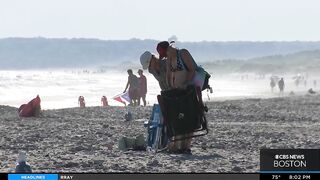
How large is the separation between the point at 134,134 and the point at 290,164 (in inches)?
221

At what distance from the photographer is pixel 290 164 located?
24.6ft

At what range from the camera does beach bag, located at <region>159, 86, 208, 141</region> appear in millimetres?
9641

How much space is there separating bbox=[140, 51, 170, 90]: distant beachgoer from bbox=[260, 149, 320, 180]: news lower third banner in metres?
2.41

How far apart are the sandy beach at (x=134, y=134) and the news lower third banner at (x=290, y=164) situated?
81 centimetres

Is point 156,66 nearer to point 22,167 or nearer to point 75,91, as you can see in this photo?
point 22,167

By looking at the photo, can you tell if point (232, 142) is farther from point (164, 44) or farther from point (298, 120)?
point (298, 120)

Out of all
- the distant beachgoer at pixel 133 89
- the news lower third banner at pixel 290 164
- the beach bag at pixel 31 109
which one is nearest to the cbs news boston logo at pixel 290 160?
the news lower third banner at pixel 290 164

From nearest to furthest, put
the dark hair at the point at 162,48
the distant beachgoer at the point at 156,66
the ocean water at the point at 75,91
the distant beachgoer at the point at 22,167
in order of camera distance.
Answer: the distant beachgoer at the point at 22,167, the dark hair at the point at 162,48, the distant beachgoer at the point at 156,66, the ocean water at the point at 75,91

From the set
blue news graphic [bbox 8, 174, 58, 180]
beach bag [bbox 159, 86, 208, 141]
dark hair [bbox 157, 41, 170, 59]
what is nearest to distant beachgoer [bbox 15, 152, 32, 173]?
blue news graphic [bbox 8, 174, 58, 180]

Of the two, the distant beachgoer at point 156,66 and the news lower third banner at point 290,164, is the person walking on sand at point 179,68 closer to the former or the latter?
the distant beachgoer at point 156,66

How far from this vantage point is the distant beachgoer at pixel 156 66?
10030mm

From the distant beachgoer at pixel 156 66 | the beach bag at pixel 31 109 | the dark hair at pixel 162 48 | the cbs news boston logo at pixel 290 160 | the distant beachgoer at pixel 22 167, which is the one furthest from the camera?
the beach bag at pixel 31 109

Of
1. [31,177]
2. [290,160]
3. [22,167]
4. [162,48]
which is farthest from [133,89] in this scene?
[31,177]

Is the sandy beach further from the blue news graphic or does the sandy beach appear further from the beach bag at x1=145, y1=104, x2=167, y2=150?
the blue news graphic
